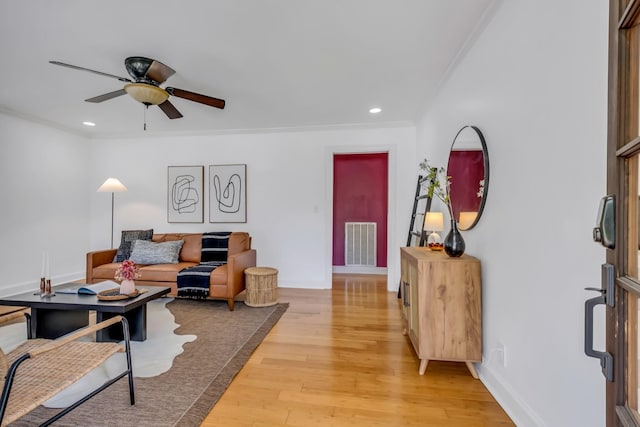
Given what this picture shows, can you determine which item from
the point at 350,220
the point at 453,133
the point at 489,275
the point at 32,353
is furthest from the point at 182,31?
the point at 350,220

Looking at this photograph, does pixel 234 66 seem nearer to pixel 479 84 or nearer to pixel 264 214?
pixel 479 84

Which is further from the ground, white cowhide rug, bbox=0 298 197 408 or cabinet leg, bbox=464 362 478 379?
cabinet leg, bbox=464 362 478 379

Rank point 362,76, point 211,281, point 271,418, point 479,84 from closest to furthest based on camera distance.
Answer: point 271,418 → point 479,84 → point 362,76 → point 211,281

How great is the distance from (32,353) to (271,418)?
1131 mm

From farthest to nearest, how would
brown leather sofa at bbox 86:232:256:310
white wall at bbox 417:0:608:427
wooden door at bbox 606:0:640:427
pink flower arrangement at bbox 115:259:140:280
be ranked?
brown leather sofa at bbox 86:232:256:310 < pink flower arrangement at bbox 115:259:140:280 < white wall at bbox 417:0:608:427 < wooden door at bbox 606:0:640:427

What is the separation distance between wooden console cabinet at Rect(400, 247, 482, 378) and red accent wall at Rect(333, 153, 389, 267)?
3313mm

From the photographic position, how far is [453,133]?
2512 millimetres

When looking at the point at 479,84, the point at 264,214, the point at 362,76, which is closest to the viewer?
the point at 479,84

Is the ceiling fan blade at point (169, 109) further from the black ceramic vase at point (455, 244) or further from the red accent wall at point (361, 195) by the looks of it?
the red accent wall at point (361, 195)

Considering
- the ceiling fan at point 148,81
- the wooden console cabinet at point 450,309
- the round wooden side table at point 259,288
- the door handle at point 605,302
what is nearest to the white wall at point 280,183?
the round wooden side table at point 259,288

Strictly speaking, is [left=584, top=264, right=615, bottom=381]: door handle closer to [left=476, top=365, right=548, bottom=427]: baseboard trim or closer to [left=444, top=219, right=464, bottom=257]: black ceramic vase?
[left=476, top=365, right=548, bottom=427]: baseboard trim

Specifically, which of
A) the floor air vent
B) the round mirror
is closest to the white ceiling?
the round mirror

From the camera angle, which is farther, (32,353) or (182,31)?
(182,31)

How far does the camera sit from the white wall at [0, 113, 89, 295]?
12.1 ft
